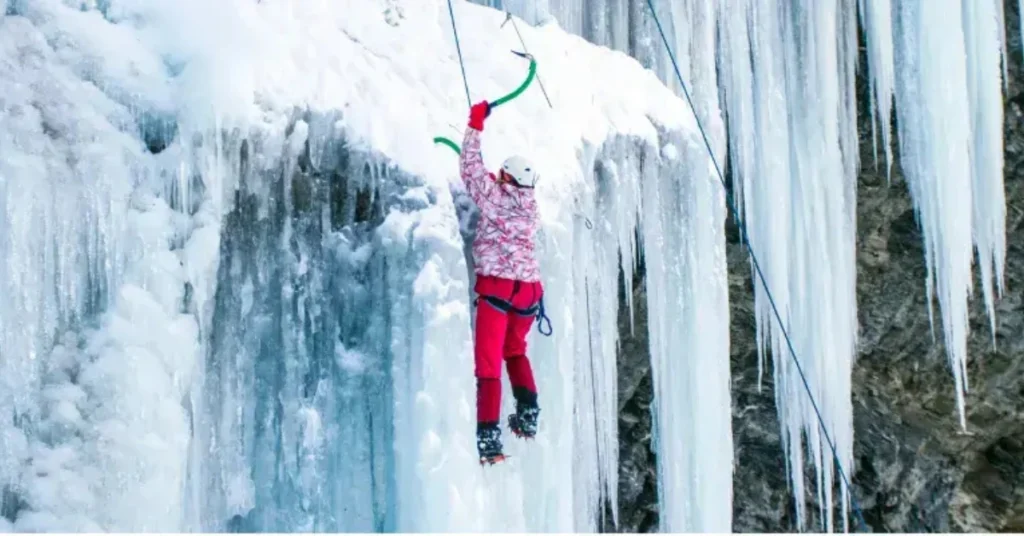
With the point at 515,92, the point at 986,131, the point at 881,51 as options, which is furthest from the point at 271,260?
the point at 986,131

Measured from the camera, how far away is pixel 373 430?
13.1 ft

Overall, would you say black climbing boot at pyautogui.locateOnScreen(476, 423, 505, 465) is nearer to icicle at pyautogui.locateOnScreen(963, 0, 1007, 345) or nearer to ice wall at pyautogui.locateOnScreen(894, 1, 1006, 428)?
ice wall at pyautogui.locateOnScreen(894, 1, 1006, 428)

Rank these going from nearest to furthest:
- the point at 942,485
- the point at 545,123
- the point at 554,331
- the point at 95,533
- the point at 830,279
Answer: the point at 95,533, the point at 554,331, the point at 545,123, the point at 830,279, the point at 942,485

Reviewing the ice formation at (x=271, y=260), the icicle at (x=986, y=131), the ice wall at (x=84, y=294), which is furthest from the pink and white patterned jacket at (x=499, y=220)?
the icicle at (x=986, y=131)

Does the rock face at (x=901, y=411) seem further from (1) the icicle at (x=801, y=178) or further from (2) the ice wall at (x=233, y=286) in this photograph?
(2) the ice wall at (x=233, y=286)

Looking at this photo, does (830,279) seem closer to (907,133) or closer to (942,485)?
(907,133)

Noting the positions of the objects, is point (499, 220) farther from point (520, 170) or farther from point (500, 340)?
point (500, 340)

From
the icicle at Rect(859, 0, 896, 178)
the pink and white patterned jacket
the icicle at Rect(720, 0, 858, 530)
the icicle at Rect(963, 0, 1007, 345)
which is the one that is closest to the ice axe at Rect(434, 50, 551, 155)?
the pink and white patterned jacket

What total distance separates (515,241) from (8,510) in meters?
1.80

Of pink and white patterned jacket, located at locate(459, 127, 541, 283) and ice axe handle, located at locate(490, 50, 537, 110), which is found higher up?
ice axe handle, located at locate(490, 50, 537, 110)

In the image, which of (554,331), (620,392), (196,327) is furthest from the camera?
(620,392)

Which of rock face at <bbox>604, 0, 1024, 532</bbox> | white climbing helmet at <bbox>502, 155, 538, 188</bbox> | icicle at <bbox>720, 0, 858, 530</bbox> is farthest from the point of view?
rock face at <bbox>604, 0, 1024, 532</bbox>

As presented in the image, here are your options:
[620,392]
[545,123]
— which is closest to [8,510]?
[545,123]

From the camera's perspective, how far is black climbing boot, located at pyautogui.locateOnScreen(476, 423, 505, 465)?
3.95m
